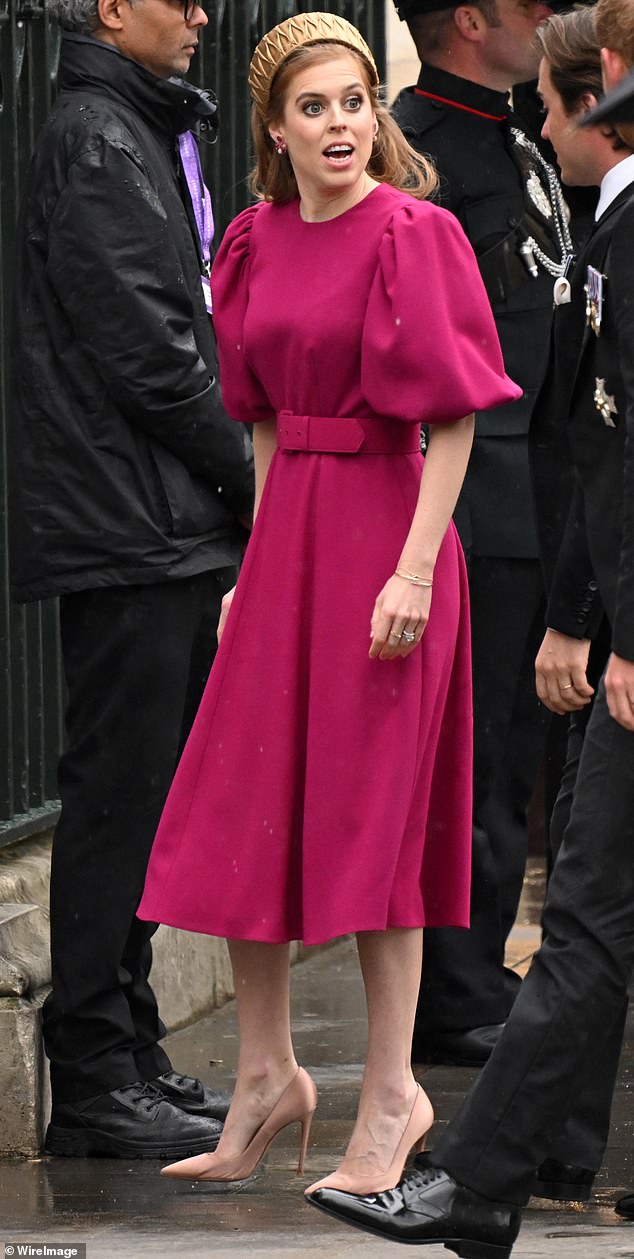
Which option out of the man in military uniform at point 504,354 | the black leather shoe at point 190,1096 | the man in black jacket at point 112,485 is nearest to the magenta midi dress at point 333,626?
the man in black jacket at point 112,485

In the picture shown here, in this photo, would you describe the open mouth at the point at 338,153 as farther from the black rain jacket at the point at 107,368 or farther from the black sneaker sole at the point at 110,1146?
the black sneaker sole at the point at 110,1146

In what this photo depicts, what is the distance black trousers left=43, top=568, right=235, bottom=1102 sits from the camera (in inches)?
188

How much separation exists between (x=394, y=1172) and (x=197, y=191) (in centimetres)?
219

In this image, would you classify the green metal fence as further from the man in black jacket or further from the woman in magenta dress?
the woman in magenta dress

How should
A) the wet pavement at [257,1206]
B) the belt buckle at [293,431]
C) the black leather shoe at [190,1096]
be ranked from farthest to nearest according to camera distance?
1. the black leather shoe at [190,1096]
2. the belt buckle at [293,431]
3. the wet pavement at [257,1206]

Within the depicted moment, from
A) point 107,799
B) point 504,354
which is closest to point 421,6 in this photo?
point 504,354

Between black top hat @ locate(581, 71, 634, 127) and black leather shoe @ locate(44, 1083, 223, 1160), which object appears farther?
black leather shoe @ locate(44, 1083, 223, 1160)

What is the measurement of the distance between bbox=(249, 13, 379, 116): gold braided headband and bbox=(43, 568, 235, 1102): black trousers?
108 cm

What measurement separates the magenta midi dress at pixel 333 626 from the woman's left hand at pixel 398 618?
5cm

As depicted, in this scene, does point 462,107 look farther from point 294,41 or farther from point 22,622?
point 22,622

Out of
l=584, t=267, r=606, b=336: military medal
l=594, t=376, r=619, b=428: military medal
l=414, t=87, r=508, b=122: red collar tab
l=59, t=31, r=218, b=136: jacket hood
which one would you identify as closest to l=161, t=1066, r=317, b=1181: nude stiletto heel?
l=594, t=376, r=619, b=428: military medal

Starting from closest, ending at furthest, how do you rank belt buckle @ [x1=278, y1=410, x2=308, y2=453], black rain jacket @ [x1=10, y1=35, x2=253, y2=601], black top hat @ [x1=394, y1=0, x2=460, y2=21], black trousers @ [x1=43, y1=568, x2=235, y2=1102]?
belt buckle @ [x1=278, y1=410, x2=308, y2=453] → black rain jacket @ [x1=10, y1=35, x2=253, y2=601] → black trousers @ [x1=43, y1=568, x2=235, y2=1102] → black top hat @ [x1=394, y1=0, x2=460, y2=21]

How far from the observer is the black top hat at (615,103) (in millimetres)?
3598

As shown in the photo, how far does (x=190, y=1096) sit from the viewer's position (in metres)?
4.97
